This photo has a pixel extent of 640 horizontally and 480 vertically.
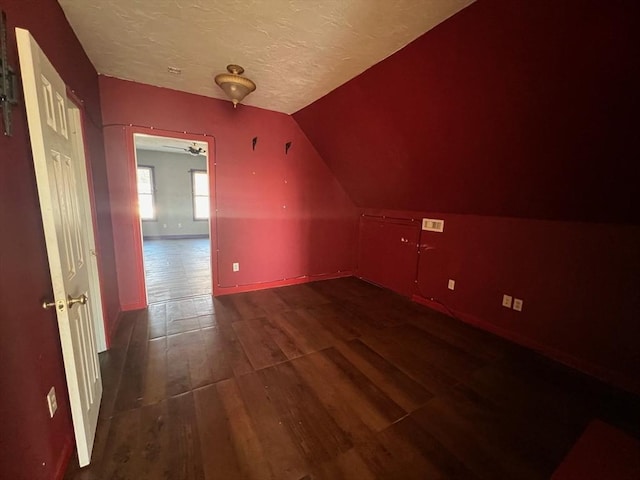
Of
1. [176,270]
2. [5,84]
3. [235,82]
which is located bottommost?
[176,270]

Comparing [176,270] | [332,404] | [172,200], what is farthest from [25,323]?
[172,200]

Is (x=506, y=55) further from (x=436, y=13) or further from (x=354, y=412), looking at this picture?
(x=354, y=412)

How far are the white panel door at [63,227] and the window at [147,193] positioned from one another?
6.84 meters

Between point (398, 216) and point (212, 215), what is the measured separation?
2498 millimetres

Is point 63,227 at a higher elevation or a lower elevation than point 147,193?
lower

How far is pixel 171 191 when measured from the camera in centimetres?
775

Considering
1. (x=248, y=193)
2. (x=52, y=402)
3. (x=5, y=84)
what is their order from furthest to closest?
(x=248, y=193) → (x=52, y=402) → (x=5, y=84)

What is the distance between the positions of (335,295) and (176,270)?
2.96 meters

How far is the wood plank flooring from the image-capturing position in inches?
51.9

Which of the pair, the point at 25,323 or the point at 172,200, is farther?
the point at 172,200

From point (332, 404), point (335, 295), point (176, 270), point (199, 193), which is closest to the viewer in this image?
point (332, 404)

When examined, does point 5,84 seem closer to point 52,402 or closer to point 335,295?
point 52,402

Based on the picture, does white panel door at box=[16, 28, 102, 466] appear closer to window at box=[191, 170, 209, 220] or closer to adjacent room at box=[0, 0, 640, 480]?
adjacent room at box=[0, 0, 640, 480]

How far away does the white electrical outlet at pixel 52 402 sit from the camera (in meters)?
1.17
